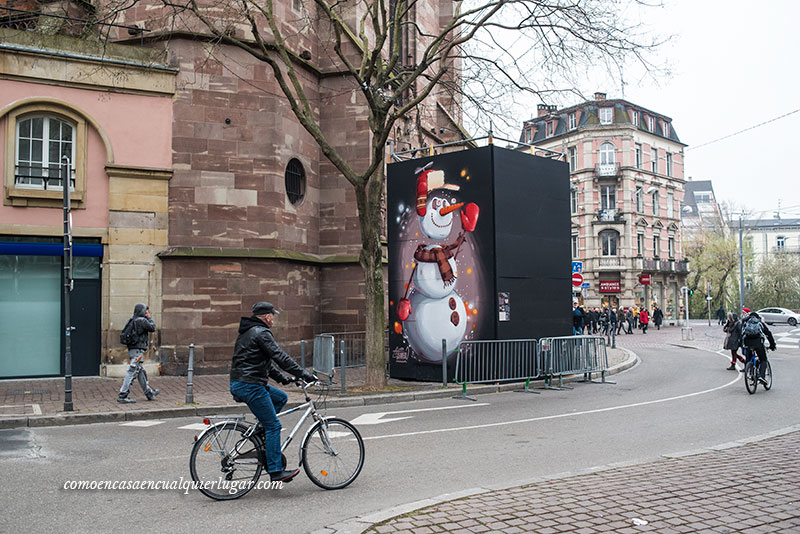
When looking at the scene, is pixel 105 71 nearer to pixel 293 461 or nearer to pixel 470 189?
pixel 470 189

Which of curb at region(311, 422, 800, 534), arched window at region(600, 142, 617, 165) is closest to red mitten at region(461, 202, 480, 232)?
curb at region(311, 422, 800, 534)

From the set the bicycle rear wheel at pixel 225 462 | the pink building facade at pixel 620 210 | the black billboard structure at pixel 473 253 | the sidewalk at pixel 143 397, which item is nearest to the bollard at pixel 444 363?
the black billboard structure at pixel 473 253

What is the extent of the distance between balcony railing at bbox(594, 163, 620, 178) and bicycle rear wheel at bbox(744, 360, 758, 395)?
161 feet

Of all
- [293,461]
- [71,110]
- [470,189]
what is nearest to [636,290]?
[470,189]

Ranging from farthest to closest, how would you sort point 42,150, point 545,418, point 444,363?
1. point 42,150
2. point 444,363
3. point 545,418

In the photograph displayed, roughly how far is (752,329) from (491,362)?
5087mm

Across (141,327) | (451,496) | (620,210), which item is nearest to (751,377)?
(451,496)

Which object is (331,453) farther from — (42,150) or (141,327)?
(42,150)

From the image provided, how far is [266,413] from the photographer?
19.6 feet

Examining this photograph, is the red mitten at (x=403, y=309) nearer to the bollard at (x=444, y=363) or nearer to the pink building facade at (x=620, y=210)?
the bollard at (x=444, y=363)

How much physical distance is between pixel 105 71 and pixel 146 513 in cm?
1304

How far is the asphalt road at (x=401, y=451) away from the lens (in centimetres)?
553

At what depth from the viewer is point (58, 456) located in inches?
309

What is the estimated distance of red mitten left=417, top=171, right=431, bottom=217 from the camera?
15.4 meters
